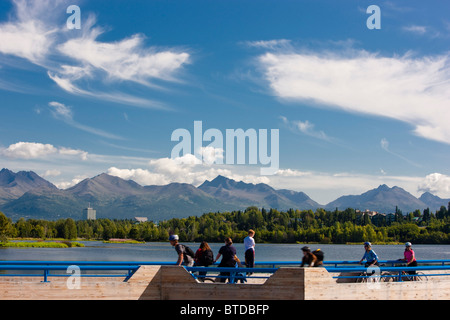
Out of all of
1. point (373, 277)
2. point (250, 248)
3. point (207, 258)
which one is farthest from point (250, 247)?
point (373, 277)

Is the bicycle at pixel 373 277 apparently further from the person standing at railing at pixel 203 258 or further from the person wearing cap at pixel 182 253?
the person wearing cap at pixel 182 253

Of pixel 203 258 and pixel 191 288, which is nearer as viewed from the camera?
pixel 191 288

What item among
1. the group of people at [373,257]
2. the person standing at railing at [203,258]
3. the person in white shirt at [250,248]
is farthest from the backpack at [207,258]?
the group of people at [373,257]

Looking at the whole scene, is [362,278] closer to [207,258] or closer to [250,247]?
[250,247]

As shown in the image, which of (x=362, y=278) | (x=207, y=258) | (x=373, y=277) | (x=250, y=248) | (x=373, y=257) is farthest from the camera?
(x=373, y=257)

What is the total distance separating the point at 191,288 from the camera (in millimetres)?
18609

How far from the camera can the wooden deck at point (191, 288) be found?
17438 mm

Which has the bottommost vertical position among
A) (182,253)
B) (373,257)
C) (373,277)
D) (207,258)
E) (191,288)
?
(191,288)

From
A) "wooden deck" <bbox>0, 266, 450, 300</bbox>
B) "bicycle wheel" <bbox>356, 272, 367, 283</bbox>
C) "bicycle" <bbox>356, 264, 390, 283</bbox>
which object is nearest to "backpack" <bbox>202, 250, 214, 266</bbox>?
"wooden deck" <bbox>0, 266, 450, 300</bbox>

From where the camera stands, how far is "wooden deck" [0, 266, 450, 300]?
17.4 meters

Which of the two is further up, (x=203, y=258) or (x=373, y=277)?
(x=203, y=258)
